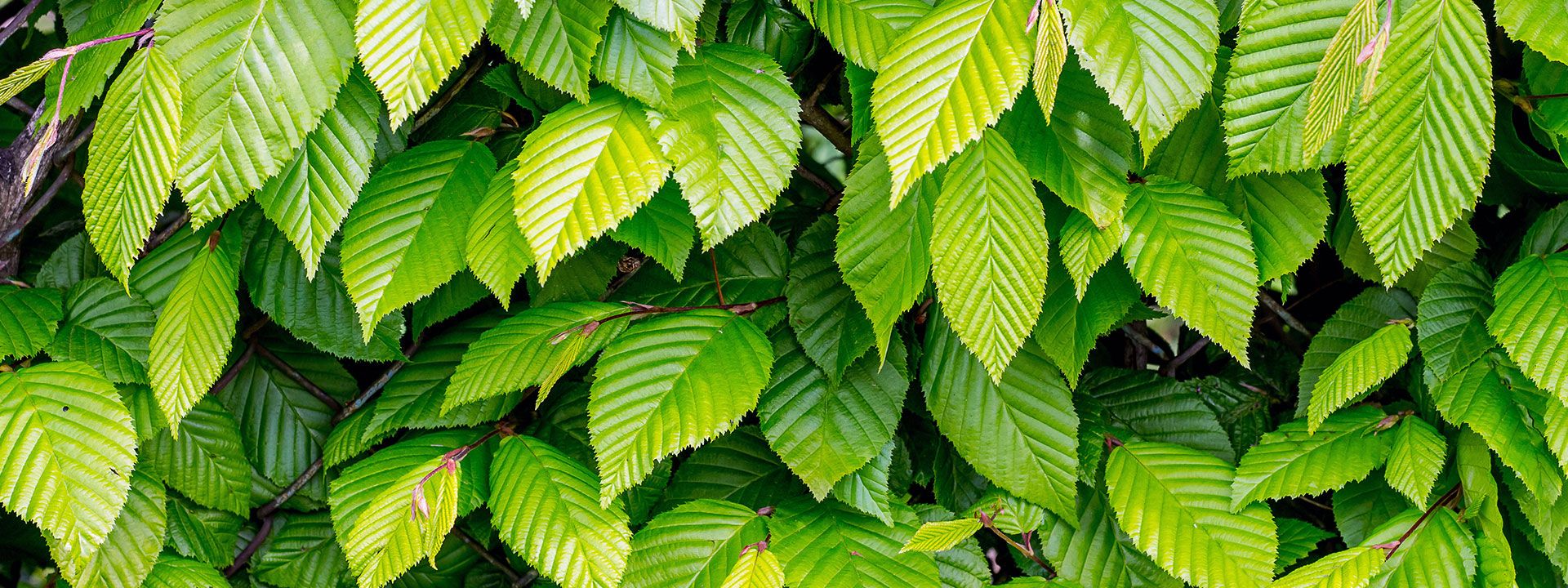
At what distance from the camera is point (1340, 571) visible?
1.19 meters

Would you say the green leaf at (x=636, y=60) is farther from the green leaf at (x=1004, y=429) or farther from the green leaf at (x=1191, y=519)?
the green leaf at (x=1191, y=519)

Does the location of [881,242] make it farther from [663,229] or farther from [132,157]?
[132,157]

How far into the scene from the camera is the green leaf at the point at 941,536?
1.21 metres

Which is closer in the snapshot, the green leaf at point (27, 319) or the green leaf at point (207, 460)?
the green leaf at point (27, 319)

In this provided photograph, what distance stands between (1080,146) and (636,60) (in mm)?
472

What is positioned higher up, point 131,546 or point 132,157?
point 132,157

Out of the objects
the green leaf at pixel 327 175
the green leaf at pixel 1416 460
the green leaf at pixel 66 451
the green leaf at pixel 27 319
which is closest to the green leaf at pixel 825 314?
the green leaf at pixel 327 175

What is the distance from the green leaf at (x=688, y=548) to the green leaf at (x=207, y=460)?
567 millimetres

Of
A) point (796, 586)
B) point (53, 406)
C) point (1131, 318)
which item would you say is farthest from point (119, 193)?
point (1131, 318)

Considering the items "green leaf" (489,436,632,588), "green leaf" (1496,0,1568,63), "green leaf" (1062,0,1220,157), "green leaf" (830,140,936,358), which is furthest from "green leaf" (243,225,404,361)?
"green leaf" (1496,0,1568,63)

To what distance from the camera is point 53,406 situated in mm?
1146

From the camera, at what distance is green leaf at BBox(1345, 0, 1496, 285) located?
94cm

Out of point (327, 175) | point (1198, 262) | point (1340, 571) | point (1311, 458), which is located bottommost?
point (1340, 571)

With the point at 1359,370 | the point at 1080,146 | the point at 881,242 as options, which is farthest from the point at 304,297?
the point at 1359,370
